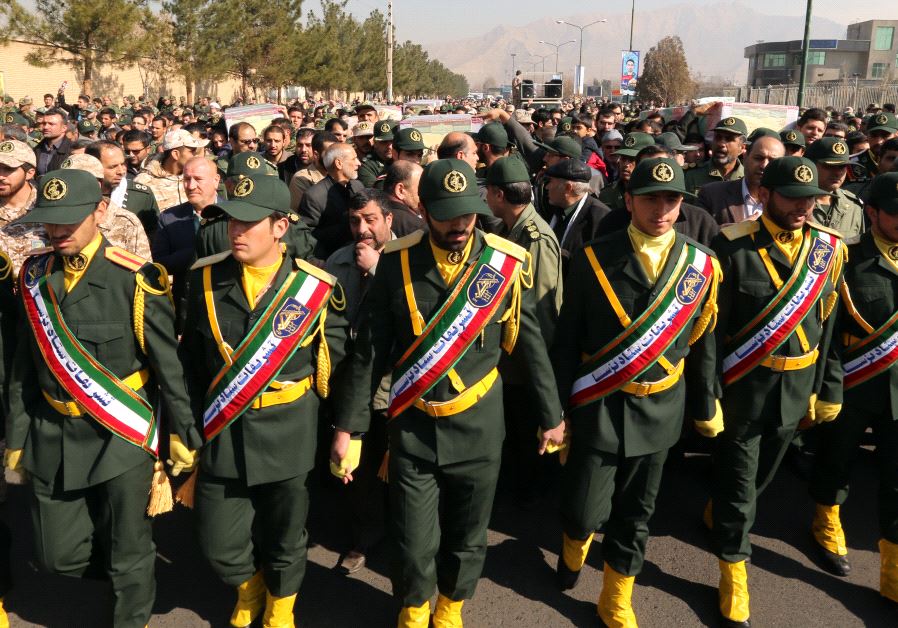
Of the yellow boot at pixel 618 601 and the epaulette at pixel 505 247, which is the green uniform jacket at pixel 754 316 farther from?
the epaulette at pixel 505 247

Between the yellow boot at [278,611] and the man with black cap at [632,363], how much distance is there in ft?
4.45

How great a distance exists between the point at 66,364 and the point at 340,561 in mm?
1812

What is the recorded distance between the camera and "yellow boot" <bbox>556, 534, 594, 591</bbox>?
3754mm

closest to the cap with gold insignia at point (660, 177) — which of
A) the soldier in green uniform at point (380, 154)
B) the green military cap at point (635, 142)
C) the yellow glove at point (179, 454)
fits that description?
the yellow glove at point (179, 454)

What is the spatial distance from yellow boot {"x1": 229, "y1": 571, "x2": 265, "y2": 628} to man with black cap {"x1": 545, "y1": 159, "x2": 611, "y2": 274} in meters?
2.58

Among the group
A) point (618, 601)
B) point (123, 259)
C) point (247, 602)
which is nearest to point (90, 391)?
point (123, 259)

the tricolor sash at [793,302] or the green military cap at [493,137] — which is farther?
the green military cap at [493,137]

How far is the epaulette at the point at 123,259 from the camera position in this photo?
121 inches

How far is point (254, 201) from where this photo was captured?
3.06 metres

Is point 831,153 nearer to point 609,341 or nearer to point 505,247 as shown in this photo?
point 609,341

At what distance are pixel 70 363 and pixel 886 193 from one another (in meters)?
3.74

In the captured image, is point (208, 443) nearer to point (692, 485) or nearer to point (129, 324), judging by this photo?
point (129, 324)

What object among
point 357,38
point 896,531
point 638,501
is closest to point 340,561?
point 638,501

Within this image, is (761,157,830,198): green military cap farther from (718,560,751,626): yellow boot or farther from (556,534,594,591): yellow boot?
(556,534,594,591): yellow boot
